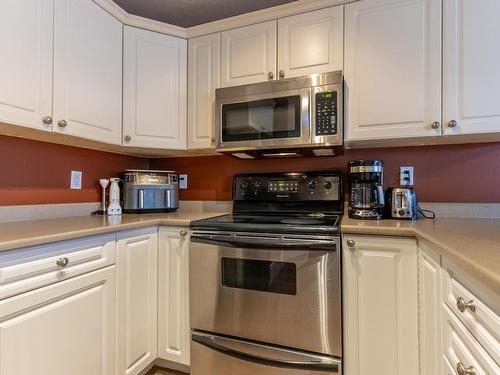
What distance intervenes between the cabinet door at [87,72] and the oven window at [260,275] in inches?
42.8

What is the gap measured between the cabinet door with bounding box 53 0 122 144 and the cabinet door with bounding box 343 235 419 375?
1.54 m

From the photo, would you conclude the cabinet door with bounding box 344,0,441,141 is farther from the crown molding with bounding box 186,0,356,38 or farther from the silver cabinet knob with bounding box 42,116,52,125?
the silver cabinet knob with bounding box 42,116,52,125

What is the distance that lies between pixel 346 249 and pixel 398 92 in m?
0.92

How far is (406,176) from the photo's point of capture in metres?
1.83

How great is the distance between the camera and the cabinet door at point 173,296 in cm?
167

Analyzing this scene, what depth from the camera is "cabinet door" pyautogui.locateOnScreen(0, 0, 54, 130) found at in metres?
1.23

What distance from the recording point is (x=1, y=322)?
968 mm

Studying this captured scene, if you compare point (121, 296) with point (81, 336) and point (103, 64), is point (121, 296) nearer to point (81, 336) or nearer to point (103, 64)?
point (81, 336)

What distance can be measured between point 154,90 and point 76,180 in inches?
31.2

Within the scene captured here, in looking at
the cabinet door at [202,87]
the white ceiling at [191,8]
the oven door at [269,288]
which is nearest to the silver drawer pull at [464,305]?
the oven door at [269,288]

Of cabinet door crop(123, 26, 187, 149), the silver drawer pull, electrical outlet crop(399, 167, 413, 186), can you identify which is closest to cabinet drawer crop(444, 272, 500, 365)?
the silver drawer pull

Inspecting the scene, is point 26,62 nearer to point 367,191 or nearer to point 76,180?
point 76,180

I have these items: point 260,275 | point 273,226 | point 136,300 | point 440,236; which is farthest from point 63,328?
point 440,236

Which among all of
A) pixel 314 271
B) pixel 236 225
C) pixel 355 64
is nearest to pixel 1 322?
pixel 236 225
